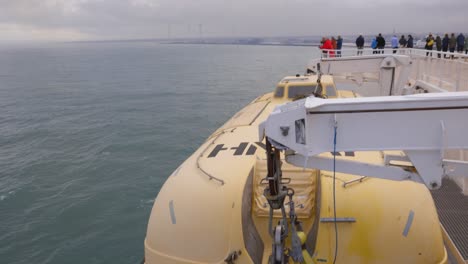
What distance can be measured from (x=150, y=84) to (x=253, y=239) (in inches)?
1497

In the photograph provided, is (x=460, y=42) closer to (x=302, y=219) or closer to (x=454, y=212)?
(x=454, y=212)

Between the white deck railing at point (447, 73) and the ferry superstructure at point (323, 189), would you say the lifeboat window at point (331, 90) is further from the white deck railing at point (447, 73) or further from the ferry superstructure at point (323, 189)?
the ferry superstructure at point (323, 189)

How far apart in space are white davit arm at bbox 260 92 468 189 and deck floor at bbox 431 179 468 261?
12.1 feet

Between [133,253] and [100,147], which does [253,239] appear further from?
[100,147]

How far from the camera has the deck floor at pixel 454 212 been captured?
250 inches

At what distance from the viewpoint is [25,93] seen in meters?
35.1

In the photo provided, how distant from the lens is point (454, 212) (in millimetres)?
7312

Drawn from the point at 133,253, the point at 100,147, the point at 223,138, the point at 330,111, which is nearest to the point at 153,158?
the point at 100,147

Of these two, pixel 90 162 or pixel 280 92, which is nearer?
pixel 280 92

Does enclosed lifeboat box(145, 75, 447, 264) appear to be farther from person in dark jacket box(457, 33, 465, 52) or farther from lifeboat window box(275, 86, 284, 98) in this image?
person in dark jacket box(457, 33, 465, 52)

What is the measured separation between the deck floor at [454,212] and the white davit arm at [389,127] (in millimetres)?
3680

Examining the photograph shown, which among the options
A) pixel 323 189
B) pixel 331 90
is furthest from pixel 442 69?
pixel 323 189

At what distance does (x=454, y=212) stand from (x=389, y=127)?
5.42 metres

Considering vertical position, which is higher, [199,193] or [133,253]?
[199,193]
